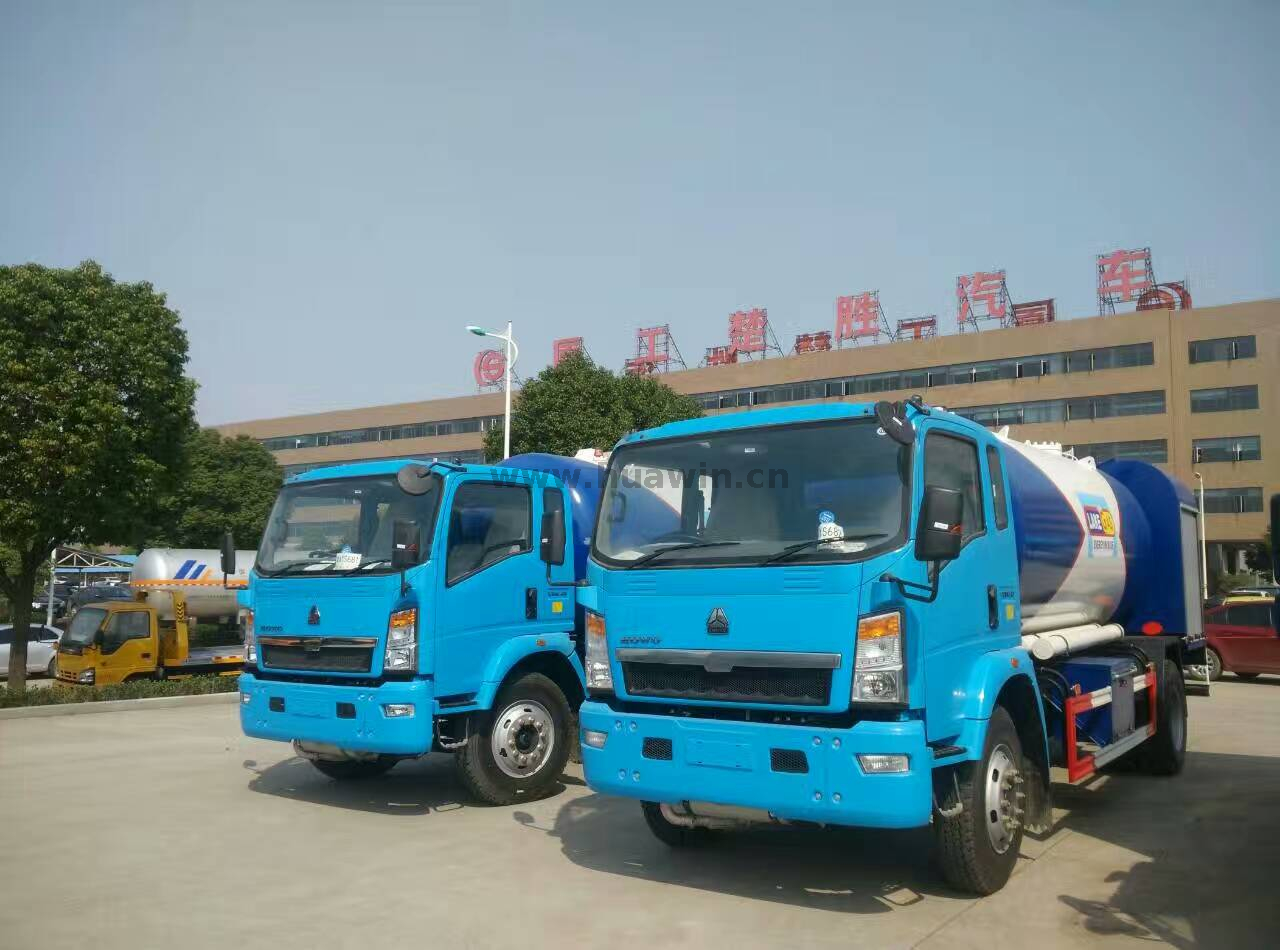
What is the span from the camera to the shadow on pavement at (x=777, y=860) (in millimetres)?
5914

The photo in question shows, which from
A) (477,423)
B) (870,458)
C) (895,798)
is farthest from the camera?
(477,423)

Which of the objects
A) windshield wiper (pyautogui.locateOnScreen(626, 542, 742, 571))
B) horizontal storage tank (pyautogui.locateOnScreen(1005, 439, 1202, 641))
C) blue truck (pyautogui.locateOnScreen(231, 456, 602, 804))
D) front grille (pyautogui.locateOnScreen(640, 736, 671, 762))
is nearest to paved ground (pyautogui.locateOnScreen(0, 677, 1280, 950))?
blue truck (pyautogui.locateOnScreen(231, 456, 602, 804))

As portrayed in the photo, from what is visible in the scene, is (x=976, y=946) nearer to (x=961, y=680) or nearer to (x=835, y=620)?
(x=961, y=680)

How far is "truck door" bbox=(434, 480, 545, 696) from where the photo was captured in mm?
7777

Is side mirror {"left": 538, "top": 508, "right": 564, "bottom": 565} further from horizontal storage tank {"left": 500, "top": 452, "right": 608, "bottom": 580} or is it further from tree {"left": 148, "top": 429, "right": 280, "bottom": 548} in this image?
tree {"left": 148, "top": 429, "right": 280, "bottom": 548}

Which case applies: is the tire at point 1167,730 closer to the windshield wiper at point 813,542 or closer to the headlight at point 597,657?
the windshield wiper at point 813,542

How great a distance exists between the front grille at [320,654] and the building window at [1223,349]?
50.0m

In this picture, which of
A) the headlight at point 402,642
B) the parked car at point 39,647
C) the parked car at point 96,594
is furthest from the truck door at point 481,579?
the parked car at point 96,594

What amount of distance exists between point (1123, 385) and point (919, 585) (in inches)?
1982

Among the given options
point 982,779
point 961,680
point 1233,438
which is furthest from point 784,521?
point 1233,438

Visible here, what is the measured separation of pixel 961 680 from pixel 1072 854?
7.01 feet

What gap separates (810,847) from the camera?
22.8ft

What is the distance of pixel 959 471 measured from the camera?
6016 mm

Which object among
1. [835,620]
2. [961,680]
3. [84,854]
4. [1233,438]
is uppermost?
[1233,438]
